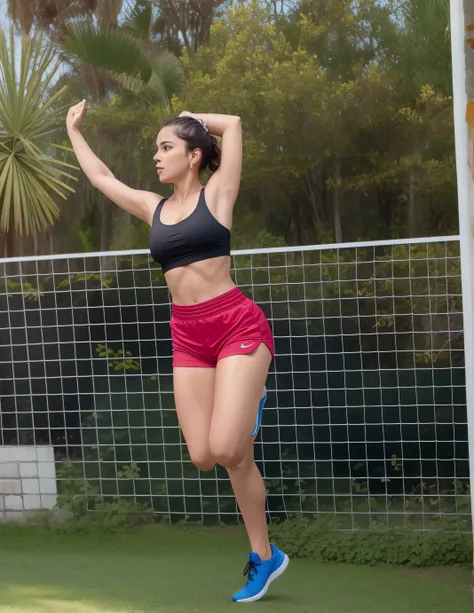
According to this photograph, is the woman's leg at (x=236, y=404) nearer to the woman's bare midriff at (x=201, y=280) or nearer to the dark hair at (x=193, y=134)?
the woman's bare midriff at (x=201, y=280)

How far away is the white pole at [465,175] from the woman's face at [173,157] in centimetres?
104

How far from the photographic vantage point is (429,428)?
548cm

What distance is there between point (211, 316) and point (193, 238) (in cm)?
31

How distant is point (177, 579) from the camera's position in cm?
398

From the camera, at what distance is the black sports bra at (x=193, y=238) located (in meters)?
3.21

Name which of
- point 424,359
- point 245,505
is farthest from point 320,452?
point 245,505

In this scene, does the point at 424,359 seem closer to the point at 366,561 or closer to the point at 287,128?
the point at 366,561

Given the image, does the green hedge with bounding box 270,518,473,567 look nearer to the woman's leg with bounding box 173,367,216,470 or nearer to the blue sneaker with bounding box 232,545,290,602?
the blue sneaker with bounding box 232,545,290,602

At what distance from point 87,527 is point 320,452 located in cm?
161

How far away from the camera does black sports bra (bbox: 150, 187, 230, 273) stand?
321 centimetres

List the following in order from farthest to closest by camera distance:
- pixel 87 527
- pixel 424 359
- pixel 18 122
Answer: pixel 18 122 → pixel 424 359 → pixel 87 527

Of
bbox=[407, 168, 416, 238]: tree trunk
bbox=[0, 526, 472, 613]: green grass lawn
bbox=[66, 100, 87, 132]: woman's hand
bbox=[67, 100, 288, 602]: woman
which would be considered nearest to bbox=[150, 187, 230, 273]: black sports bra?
bbox=[67, 100, 288, 602]: woman

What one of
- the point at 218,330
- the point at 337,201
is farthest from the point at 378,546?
the point at 337,201

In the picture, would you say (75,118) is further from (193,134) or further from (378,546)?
(378,546)
